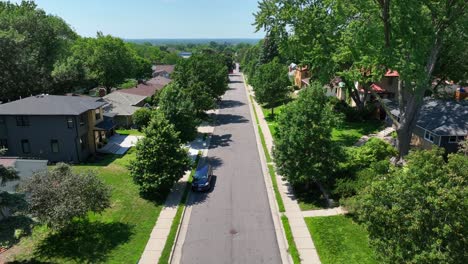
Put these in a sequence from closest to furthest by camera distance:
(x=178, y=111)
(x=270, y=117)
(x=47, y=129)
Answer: (x=178, y=111) → (x=47, y=129) → (x=270, y=117)

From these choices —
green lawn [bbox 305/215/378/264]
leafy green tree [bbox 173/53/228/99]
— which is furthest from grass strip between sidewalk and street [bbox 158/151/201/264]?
leafy green tree [bbox 173/53/228/99]

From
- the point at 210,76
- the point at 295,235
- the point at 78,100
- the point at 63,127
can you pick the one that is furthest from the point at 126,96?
the point at 295,235

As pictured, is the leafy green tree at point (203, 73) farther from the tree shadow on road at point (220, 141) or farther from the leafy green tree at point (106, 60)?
the leafy green tree at point (106, 60)

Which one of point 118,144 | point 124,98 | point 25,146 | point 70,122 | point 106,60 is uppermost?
point 106,60

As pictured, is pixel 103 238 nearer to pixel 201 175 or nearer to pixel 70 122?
pixel 201 175

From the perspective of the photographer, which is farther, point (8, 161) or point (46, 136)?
point (46, 136)

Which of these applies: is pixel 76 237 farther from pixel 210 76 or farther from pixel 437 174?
pixel 210 76

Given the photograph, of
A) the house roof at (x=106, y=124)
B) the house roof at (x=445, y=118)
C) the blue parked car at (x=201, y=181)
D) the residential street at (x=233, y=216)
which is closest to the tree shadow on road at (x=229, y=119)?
the residential street at (x=233, y=216)

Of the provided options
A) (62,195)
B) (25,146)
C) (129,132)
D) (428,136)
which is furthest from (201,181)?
(428,136)
